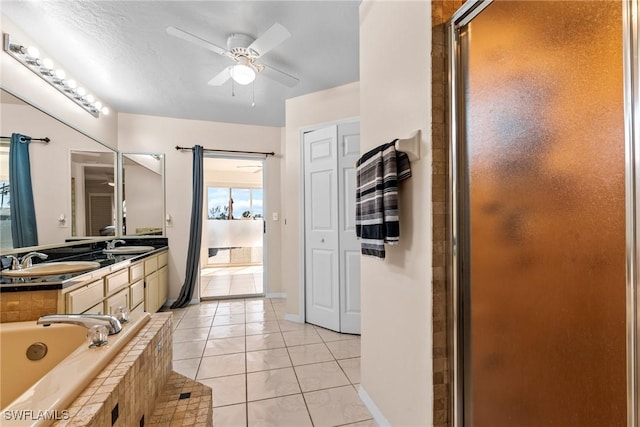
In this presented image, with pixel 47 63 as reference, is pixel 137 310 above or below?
below

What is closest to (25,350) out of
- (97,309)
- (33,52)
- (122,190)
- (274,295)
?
(97,309)

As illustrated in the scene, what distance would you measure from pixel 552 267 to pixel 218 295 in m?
4.12

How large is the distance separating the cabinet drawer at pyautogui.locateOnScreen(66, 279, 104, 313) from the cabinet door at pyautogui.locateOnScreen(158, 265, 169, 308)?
1.52m

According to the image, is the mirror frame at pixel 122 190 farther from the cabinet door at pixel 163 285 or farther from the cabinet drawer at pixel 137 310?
the cabinet drawer at pixel 137 310

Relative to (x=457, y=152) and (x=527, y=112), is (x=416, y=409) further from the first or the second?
(x=527, y=112)

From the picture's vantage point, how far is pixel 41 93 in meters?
2.21

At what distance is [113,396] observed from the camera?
846 millimetres

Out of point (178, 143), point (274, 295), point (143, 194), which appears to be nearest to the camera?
point (143, 194)

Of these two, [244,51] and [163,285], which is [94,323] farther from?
[163,285]

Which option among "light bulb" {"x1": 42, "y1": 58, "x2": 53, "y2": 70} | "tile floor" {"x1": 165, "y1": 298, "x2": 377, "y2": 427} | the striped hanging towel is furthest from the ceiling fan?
"tile floor" {"x1": 165, "y1": 298, "x2": 377, "y2": 427}

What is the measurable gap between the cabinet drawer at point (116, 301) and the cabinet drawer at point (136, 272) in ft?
0.48

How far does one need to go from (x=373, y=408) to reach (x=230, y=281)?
390 centimetres

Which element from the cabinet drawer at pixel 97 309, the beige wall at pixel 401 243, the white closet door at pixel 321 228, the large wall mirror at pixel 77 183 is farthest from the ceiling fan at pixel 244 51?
the cabinet drawer at pixel 97 309

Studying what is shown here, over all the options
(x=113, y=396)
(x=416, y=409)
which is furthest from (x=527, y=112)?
(x=113, y=396)
